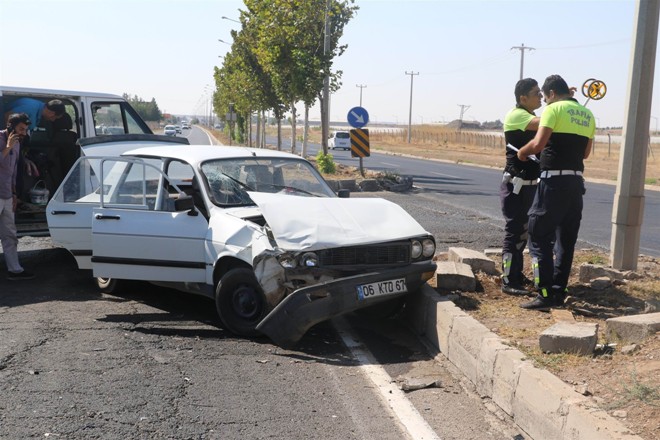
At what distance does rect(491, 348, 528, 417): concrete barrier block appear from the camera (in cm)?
483

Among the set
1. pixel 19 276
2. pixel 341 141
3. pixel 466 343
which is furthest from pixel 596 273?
pixel 341 141

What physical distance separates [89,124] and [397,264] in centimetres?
621

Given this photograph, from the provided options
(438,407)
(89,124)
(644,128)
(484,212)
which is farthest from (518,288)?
(484,212)

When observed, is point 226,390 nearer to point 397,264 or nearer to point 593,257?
point 397,264

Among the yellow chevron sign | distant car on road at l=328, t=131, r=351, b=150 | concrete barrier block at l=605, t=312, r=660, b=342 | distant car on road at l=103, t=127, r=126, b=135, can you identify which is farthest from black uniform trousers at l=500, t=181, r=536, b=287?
distant car on road at l=328, t=131, r=351, b=150

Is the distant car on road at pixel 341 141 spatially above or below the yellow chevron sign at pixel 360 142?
below

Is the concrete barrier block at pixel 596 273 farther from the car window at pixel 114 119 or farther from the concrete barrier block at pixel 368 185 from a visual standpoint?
the concrete barrier block at pixel 368 185

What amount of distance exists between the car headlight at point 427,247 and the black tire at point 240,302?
1498 millimetres

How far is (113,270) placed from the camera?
7551 millimetres

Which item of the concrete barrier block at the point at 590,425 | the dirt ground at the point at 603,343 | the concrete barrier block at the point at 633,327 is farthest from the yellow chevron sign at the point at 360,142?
the concrete barrier block at the point at 590,425

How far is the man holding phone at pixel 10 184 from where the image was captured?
892 cm

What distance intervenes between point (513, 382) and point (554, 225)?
2.38 m

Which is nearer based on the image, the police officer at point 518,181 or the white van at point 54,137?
the police officer at point 518,181

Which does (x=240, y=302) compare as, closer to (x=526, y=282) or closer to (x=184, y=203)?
(x=184, y=203)
